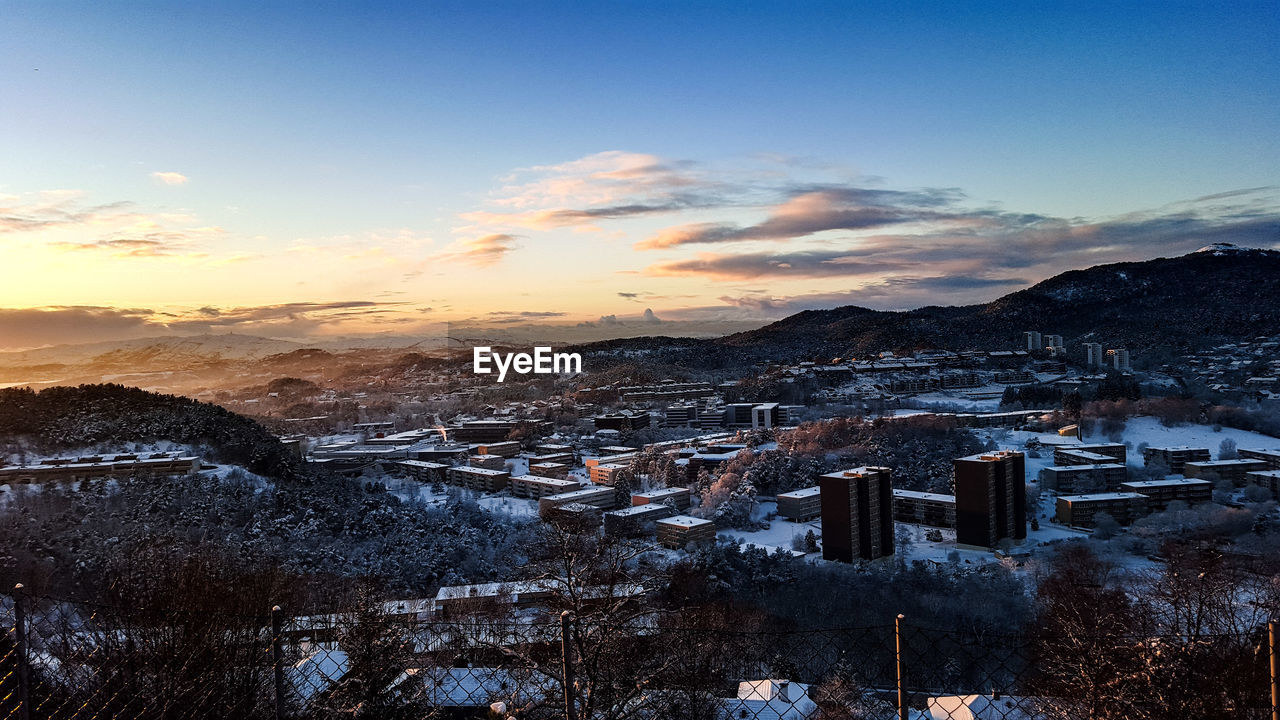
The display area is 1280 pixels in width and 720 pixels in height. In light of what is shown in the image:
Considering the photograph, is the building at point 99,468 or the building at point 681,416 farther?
the building at point 681,416

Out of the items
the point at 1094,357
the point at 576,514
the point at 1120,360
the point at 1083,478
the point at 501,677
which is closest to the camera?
the point at 501,677

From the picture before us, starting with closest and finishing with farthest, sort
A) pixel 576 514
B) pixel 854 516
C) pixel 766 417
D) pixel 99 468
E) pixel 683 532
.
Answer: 1. pixel 99 468
2. pixel 854 516
3. pixel 683 532
4. pixel 576 514
5. pixel 766 417

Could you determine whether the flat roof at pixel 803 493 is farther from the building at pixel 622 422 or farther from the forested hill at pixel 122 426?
the building at pixel 622 422

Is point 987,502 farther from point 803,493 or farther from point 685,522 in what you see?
point 685,522

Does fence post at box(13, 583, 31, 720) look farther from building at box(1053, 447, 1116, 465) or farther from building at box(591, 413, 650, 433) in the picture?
building at box(591, 413, 650, 433)

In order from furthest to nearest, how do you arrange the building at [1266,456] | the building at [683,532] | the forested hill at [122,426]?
the building at [1266,456] < the building at [683,532] < the forested hill at [122,426]

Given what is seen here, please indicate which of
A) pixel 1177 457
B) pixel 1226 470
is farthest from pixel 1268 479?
pixel 1177 457

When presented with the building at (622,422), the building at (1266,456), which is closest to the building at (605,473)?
the building at (622,422)
